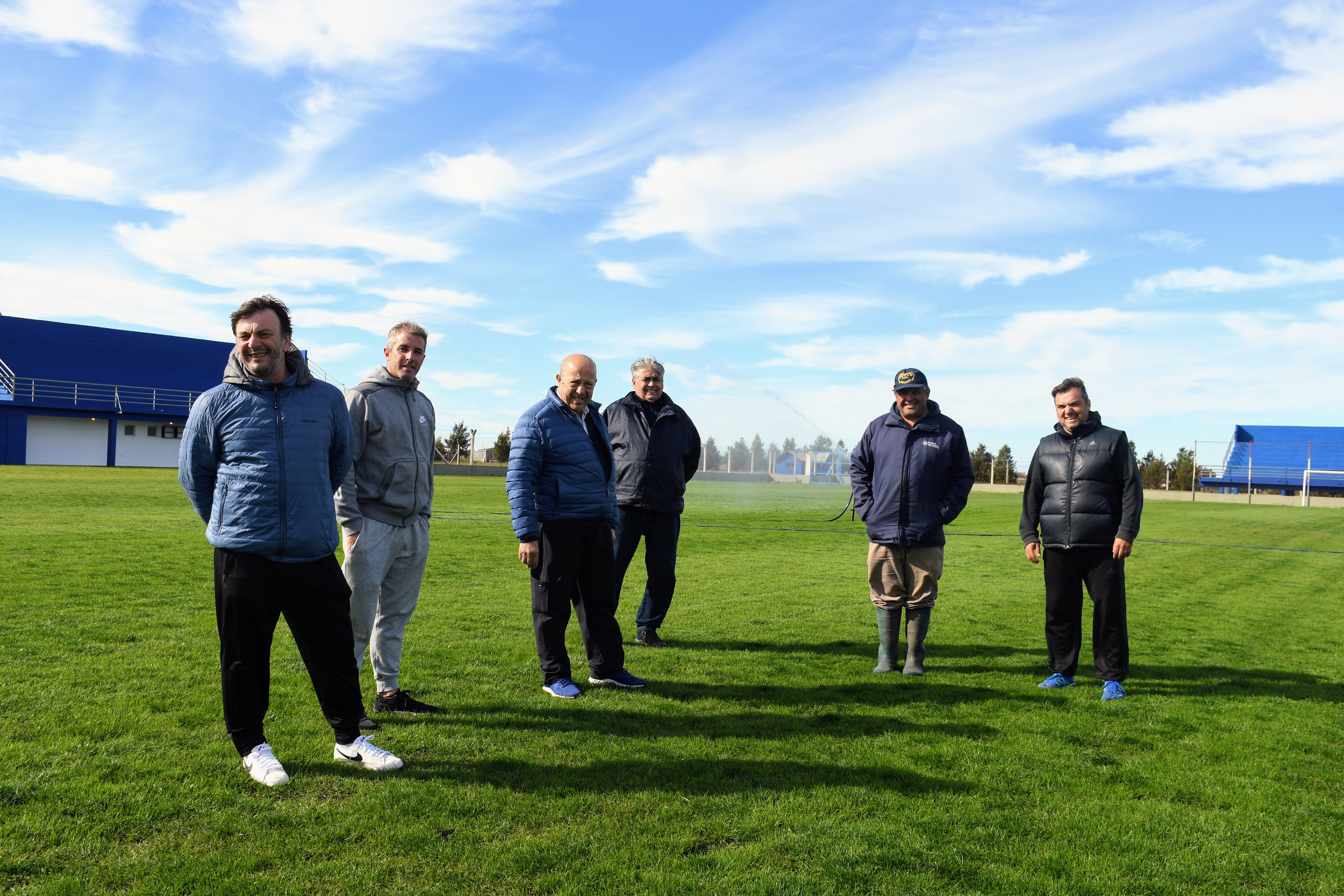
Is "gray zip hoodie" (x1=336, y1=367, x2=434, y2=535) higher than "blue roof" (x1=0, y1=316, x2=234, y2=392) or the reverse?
the reverse

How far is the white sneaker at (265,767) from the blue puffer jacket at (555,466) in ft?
5.60

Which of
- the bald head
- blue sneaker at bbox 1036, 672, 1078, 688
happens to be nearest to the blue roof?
the bald head

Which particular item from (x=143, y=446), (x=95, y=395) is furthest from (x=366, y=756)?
(x=95, y=395)

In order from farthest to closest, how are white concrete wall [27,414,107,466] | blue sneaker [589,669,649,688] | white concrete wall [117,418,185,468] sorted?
white concrete wall [117,418,185,468] < white concrete wall [27,414,107,466] < blue sneaker [589,669,649,688]

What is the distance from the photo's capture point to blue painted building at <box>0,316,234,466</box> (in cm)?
4356

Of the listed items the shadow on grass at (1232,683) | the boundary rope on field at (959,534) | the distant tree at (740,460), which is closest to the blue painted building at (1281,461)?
the distant tree at (740,460)

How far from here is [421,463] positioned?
4453 mm

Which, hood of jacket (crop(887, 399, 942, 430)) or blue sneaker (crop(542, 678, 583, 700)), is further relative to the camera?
hood of jacket (crop(887, 399, 942, 430))

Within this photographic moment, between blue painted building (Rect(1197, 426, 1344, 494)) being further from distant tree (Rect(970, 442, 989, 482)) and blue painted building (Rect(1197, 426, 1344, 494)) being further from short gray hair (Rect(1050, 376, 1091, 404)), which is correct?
short gray hair (Rect(1050, 376, 1091, 404))

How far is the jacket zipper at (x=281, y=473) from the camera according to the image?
3.48 meters

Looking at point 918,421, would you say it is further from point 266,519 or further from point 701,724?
point 266,519

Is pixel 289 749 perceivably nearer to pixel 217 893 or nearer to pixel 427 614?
pixel 217 893

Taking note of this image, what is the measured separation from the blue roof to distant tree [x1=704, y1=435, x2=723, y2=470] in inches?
1230

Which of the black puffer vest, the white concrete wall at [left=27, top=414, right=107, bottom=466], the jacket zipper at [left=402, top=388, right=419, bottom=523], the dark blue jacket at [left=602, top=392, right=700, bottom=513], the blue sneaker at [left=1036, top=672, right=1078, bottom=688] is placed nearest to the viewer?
the jacket zipper at [left=402, top=388, right=419, bottom=523]
